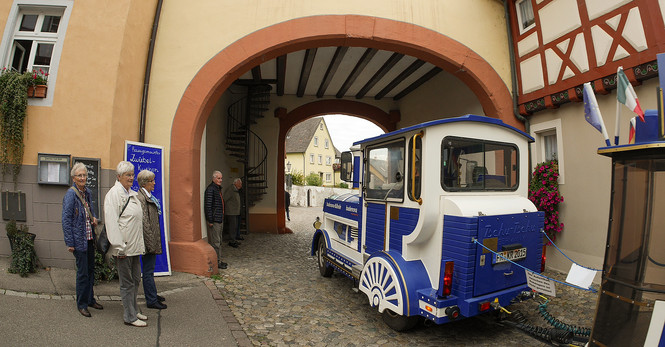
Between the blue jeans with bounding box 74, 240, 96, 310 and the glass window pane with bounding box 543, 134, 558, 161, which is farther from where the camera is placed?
the glass window pane with bounding box 543, 134, 558, 161

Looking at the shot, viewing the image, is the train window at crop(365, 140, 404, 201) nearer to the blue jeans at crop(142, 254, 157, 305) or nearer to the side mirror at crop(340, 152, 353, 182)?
the side mirror at crop(340, 152, 353, 182)

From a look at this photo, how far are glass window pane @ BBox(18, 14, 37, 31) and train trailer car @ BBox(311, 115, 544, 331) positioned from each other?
5.48 meters

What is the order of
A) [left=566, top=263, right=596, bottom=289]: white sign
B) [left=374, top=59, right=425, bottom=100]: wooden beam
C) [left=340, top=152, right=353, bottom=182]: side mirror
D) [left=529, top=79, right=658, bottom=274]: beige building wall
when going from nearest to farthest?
[left=566, top=263, right=596, bottom=289]: white sign
[left=340, top=152, right=353, bottom=182]: side mirror
[left=529, top=79, right=658, bottom=274]: beige building wall
[left=374, top=59, right=425, bottom=100]: wooden beam

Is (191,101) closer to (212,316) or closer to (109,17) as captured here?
(109,17)

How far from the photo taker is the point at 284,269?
6859mm

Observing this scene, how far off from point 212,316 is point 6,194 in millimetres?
3440

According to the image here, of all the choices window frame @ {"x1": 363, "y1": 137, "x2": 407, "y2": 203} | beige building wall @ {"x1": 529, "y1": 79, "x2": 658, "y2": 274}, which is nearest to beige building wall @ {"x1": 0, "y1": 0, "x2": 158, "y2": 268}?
window frame @ {"x1": 363, "y1": 137, "x2": 407, "y2": 203}

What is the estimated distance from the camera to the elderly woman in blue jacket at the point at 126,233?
3.37m

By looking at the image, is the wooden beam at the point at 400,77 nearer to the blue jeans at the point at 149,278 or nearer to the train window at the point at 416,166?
the train window at the point at 416,166

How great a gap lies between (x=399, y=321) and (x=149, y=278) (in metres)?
2.89

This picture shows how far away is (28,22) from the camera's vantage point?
17.9 ft

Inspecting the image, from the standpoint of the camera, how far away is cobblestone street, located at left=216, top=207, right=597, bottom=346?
3.81 metres

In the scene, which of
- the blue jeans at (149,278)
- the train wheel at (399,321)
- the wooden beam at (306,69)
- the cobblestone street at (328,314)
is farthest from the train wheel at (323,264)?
the wooden beam at (306,69)

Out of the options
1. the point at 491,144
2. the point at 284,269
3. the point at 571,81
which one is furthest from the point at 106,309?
the point at 571,81
